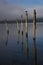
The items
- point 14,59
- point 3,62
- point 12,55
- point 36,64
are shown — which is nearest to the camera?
point 36,64

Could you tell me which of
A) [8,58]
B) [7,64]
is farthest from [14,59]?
[7,64]

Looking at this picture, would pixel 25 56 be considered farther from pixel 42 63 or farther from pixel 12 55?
pixel 42 63

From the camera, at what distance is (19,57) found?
19.7 meters

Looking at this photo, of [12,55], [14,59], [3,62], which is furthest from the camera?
[12,55]

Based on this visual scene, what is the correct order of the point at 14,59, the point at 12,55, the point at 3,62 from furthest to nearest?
the point at 12,55
the point at 14,59
the point at 3,62

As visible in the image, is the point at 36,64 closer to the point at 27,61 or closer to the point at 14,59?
the point at 27,61

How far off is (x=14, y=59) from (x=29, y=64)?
233 cm

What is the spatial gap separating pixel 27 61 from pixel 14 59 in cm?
149

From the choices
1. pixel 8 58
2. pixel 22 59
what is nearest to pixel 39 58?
pixel 22 59

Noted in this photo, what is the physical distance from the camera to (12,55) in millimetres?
20797

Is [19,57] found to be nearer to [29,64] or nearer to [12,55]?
[12,55]

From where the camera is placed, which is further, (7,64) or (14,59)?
(14,59)

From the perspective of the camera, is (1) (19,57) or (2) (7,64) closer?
(2) (7,64)

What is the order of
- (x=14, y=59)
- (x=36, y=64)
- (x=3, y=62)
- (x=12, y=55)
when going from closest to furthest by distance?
(x=36, y=64) → (x=3, y=62) → (x=14, y=59) → (x=12, y=55)
